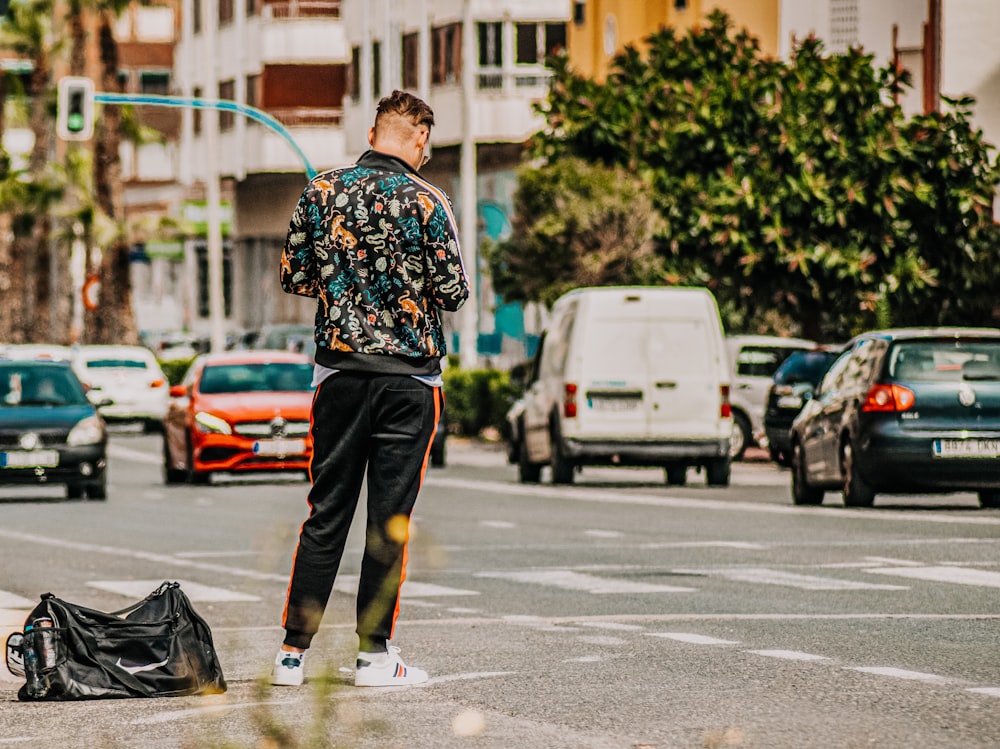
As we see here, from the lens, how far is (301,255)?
8.16 meters

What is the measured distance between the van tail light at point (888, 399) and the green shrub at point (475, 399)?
1767 centimetres

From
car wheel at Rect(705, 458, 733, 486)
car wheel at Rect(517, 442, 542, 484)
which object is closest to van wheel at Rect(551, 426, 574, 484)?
car wheel at Rect(517, 442, 542, 484)

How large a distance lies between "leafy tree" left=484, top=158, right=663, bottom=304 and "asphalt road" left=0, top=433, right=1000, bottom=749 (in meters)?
13.5

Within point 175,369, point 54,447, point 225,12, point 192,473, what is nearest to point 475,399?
point 192,473

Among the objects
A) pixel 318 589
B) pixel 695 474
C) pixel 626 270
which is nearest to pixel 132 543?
pixel 318 589

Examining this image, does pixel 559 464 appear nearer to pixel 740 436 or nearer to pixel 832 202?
pixel 740 436

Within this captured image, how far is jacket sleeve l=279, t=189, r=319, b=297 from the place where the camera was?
813 cm

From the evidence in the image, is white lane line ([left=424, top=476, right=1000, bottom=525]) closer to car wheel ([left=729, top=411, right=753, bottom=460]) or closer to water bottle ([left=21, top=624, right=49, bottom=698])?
car wheel ([left=729, top=411, right=753, bottom=460])

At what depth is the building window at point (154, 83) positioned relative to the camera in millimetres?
89125

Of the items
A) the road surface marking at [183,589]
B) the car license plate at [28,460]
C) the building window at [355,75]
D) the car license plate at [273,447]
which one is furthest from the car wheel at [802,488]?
the building window at [355,75]

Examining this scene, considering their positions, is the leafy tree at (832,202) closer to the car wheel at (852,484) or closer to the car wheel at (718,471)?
the car wheel at (718,471)

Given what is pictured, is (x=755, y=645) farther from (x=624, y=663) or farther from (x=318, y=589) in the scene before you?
(x=318, y=589)

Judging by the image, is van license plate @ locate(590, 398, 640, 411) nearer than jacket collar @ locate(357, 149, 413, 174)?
No

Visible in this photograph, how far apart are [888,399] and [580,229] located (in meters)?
17.1
